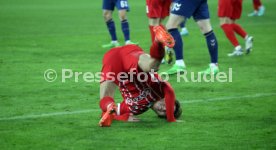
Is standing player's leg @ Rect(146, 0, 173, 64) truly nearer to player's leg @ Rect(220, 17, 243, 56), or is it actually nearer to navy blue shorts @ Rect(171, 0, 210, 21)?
navy blue shorts @ Rect(171, 0, 210, 21)

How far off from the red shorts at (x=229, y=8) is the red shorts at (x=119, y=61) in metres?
5.05

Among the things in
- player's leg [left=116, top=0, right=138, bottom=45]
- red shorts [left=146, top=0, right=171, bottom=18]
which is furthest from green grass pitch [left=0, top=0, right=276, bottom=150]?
red shorts [left=146, top=0, right=171, bottom=18]

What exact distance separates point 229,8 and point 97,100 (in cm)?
461

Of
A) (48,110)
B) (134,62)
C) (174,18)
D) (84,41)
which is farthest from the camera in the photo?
(84,41)

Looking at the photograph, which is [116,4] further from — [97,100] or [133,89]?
[133,89]

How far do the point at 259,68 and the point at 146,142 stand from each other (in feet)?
16.7

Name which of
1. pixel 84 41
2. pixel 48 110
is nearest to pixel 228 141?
pixel 48 110

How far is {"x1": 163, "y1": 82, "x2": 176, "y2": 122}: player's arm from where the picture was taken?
21.8 feet

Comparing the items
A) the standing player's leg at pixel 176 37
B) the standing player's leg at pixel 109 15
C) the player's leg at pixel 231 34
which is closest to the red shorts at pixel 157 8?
the standing player's leg at pixel 176 37

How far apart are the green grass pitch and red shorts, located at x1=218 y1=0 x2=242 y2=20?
2.66ft

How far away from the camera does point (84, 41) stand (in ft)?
46.4

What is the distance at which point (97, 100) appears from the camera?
815 cm

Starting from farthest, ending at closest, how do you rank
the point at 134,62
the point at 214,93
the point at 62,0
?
1. the point at 62,0
2. the point at 214,93
3. the point at 134,62

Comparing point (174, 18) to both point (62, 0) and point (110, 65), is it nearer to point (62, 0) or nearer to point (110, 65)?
point (110, 65)
